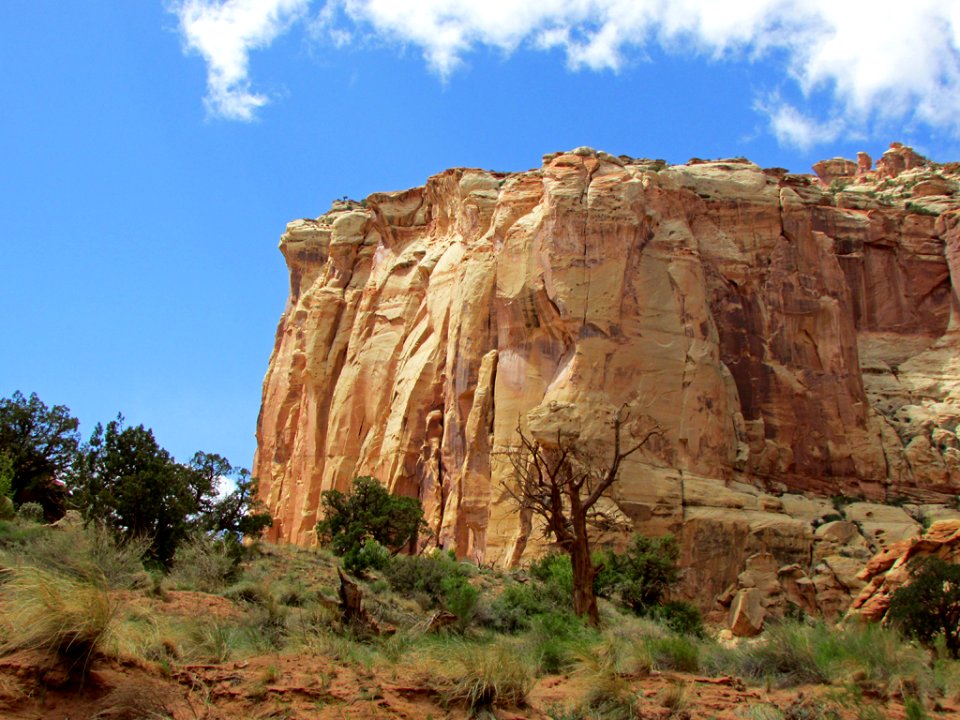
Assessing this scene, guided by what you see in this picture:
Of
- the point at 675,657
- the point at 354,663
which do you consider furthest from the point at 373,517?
the point at 354,663

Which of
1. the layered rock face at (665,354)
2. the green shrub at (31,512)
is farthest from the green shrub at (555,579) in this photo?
the green shrub at (31,512)

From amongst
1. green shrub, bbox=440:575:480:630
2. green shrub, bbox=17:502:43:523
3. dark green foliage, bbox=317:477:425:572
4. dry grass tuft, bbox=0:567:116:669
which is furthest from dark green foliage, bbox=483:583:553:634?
dark green foliage, bbox=317:477:425:572

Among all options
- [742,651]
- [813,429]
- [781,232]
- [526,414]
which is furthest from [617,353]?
[742,651]

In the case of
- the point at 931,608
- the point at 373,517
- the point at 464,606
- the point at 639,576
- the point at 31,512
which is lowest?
the point at 464,606

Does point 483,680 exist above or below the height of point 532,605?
below

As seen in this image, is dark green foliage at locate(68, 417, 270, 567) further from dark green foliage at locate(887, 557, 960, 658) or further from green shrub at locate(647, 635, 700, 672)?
dark green foliage at locate(887, 557, 960, 658)

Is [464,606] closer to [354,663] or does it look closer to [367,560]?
[354,663]

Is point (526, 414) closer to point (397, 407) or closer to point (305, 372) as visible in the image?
point (397, 407)

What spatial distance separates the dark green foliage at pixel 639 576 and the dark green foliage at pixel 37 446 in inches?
609

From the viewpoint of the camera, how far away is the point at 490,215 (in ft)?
151

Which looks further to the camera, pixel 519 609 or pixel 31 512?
pixel 31 512

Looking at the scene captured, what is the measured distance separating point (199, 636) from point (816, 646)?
26.0ft

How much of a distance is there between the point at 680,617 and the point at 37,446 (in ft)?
61.2

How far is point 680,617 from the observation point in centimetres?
2325
